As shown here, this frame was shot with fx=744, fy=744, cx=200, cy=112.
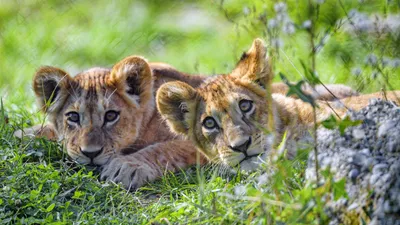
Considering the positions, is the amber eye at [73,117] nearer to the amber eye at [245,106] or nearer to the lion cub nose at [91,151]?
the lion cub nose at [91,151]

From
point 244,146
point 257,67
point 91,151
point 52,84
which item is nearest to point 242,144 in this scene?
point 244,146

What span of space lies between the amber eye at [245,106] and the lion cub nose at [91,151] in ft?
2.96

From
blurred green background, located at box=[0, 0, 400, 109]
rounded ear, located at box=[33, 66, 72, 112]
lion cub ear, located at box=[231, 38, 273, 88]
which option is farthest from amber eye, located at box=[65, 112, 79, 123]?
blurred green background, located at box=[0, 0, 400, 109]

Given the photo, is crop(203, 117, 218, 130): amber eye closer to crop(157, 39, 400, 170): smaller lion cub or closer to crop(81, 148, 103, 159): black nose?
crop(157, 39, 400, 170): smaller lion cub

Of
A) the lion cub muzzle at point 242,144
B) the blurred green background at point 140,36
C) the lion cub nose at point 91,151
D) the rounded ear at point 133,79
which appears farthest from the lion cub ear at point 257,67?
the blurred green background at point 140,36

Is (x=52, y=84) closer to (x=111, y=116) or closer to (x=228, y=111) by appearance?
(x=111, y=116)

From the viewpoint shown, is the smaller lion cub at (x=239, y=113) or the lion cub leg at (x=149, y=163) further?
the lion cub leg at (x=149, y=163)

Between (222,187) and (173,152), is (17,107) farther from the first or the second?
(222,187)

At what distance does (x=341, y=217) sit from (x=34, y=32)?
534 cm

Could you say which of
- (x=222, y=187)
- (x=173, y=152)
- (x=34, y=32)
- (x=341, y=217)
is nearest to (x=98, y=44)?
(x=34, y=32)

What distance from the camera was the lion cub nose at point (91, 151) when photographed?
436cm

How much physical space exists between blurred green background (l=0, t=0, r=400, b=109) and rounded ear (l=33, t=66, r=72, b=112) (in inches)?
47.4

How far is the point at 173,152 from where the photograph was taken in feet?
15.2

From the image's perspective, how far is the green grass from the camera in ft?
10.7
